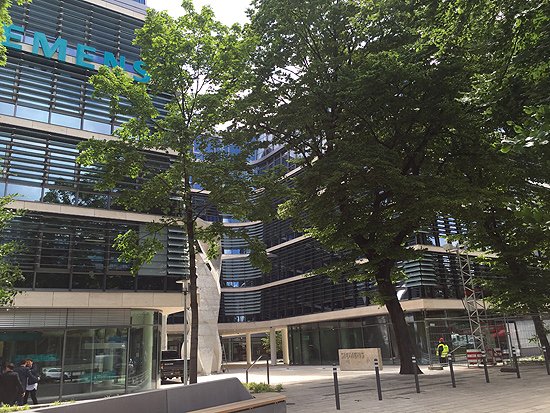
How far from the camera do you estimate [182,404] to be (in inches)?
322

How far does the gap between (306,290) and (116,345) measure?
2358cm

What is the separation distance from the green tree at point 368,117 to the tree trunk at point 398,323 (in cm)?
4

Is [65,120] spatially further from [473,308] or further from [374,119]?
[473,308]

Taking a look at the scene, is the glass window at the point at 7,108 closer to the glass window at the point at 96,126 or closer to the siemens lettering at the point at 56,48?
the siemens lettering at the point at 56,48

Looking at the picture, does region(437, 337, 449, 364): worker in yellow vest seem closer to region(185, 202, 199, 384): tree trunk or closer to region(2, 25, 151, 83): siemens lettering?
region(185, 202, 199, 384): tree trunk

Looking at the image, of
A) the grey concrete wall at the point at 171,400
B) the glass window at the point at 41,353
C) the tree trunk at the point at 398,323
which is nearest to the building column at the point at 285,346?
the tree trunk at the point at 398,323

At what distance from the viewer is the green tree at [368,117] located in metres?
15.8

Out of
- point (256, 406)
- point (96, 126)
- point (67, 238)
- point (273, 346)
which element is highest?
point (96, 126)

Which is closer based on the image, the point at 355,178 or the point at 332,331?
the point at 355,178

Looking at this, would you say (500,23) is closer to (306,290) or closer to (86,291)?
(86,291)

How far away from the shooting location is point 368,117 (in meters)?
17.5

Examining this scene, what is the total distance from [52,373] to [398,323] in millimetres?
13480

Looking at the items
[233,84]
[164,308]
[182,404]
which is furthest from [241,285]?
[182,404]

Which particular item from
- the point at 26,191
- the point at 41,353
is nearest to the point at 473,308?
the point at 41,353
